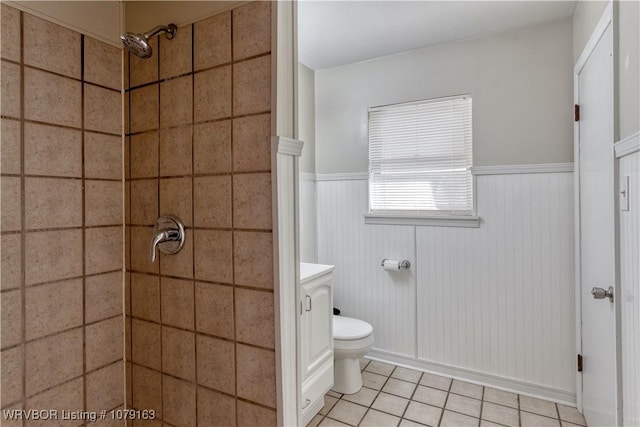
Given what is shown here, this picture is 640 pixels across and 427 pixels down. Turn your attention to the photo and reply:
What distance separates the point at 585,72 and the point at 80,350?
2.55 metres

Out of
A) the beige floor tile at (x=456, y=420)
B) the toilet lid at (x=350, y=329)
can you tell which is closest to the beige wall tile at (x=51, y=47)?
the toilet lid at (x=350, y=329)

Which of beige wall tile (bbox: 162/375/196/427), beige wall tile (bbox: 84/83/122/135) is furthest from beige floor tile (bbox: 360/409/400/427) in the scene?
beige wall tile (bbox: 84/83/122/135)

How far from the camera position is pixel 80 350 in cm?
98

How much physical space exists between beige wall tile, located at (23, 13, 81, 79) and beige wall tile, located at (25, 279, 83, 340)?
1.97 feet

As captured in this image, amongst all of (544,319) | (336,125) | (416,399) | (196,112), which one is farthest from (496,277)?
(196,112)

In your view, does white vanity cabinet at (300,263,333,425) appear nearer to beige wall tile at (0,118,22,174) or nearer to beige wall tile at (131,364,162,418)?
beige wall tile at (131,364,162,418)

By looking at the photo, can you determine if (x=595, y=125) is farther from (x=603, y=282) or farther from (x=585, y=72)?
(x=603, y=282)

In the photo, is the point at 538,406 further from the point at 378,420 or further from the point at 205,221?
the point at 205,221

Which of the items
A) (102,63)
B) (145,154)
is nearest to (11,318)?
(145,154)

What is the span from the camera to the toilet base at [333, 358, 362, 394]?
2248 mm

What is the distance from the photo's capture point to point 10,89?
84cm

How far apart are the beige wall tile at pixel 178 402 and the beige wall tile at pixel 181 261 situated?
32 centimetres

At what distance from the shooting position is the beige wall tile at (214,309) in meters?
0.89

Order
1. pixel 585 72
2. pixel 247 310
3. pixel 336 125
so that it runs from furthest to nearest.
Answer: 1. pixel 336 125
2. pixel 585 72
3. pixel 247 310
